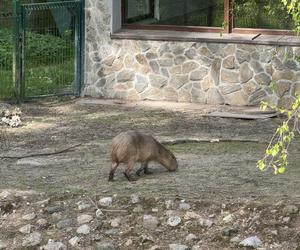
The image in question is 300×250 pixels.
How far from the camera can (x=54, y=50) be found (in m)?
12.7

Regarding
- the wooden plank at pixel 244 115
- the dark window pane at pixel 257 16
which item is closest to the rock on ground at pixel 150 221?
the wooden plank at pixel 244 115

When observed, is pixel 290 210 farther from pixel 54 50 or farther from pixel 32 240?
pixel 54 50

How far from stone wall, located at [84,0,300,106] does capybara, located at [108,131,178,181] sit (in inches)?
151

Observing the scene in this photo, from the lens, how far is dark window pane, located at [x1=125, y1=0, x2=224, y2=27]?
39.2ft

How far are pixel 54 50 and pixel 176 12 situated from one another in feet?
6.73

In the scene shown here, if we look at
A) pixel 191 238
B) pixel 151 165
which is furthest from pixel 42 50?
pixel 191 238

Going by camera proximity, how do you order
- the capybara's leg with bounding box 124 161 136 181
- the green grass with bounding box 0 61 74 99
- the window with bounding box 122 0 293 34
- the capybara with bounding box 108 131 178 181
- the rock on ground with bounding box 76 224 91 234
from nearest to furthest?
1. the rock on ground with bounding box 76 224 91 234
2. the capybara with bounding box 108 131 178 181
3. the capybara's leg with bounding box 124 161 136 181
4. the window with bounding box 122 0 293 34
5. the green grass with bounding box 0 61 74 99

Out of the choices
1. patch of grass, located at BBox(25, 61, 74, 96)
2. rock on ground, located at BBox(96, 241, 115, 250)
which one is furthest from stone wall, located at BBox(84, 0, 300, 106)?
rock on ground, located at BBox(96, 241, 115, 250)

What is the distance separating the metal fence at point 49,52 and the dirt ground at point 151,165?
55 centimetres

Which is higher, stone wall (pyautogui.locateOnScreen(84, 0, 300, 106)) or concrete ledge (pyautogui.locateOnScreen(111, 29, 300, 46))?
concrete ledge (pyautogui.locateOnScreen(111, 29, 300, 46))

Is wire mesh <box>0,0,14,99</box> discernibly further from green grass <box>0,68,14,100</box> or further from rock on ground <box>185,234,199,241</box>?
rock on ground <box>185,234,199,241</box>

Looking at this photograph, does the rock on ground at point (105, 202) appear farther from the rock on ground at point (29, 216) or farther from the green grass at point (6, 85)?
the green grass at point (6, 85)

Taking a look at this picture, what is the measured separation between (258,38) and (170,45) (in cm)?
130

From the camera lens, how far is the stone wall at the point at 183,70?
1126 cm
